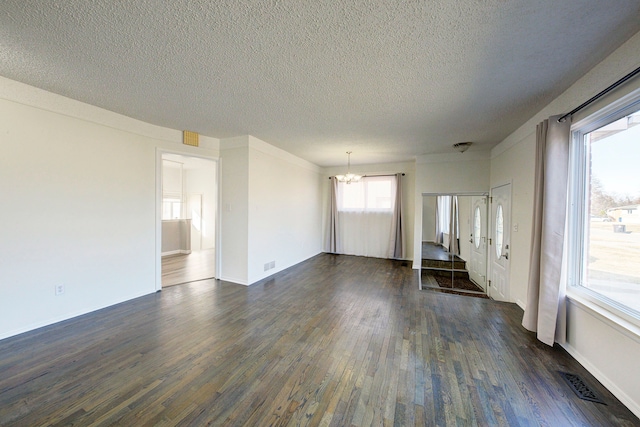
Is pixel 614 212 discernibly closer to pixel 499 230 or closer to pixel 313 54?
pixel 499 230

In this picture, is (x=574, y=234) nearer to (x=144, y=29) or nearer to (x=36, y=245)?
(x=144, y=29)

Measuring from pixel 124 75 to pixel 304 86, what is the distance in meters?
1.82

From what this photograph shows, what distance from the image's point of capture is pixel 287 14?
1.61m

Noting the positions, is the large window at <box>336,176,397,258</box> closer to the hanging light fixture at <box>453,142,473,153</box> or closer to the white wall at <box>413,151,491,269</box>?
the white wall at <box>413,151,491,269</box>

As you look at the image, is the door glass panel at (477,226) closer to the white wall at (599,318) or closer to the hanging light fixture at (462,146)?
the hanging light fixture at (462,146)

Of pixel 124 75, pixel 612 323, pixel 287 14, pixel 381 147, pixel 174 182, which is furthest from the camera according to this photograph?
pixel 174 182

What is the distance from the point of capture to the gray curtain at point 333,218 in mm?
7426

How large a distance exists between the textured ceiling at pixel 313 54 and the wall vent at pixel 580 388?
2.77m

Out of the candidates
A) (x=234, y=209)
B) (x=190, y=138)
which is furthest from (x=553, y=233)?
(x=190, y=138)

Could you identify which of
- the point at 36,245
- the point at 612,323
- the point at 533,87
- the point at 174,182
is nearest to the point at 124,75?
the point at 36,245

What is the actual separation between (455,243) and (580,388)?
150 inches

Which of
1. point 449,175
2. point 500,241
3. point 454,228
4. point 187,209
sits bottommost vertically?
point 500,241

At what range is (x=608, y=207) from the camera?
83.4 inches

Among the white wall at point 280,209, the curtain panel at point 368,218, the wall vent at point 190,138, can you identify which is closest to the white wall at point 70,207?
the wall vent at point 190,138
